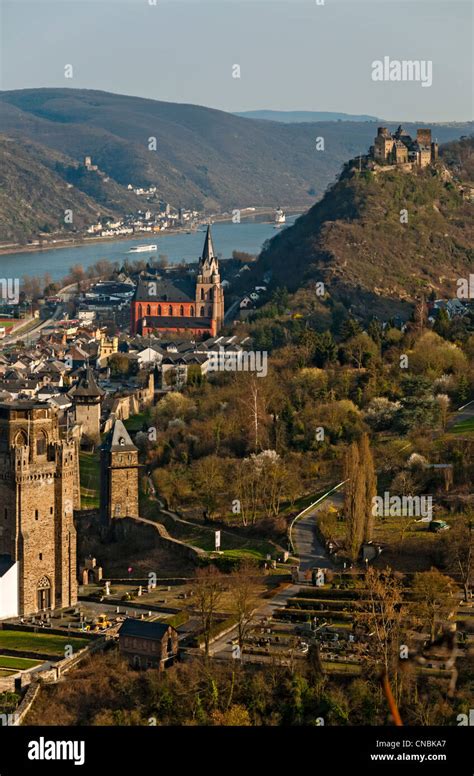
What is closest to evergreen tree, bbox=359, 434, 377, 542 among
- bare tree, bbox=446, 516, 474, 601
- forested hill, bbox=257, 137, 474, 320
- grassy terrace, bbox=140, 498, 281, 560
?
bare tree, bbox=446, 516, 474, 601

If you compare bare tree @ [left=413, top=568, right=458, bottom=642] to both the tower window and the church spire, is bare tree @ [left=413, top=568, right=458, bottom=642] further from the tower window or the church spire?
the church spire

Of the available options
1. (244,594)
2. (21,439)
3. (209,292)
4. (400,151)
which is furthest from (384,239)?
(244,594)

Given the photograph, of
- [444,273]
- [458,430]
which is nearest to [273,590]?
[458,430]

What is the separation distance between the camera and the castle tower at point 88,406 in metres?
75.6

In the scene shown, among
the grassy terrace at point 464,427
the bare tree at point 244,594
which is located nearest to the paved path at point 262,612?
the bare tree at point 244,594

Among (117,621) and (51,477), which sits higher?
(51,477)

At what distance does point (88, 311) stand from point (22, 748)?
375ft

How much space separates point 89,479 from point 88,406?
12.7 metres

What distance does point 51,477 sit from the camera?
161 feet

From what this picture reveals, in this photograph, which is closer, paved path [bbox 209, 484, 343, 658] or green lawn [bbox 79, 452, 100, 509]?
paved path [bbox 209, 484, 343, 658]

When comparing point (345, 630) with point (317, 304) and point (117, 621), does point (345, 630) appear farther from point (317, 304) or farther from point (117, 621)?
point (317, 304)

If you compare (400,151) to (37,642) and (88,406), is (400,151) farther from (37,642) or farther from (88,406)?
(37,642)

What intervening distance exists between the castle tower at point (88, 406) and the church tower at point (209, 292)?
44.4m

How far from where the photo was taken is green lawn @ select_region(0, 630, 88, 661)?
43.3 m
